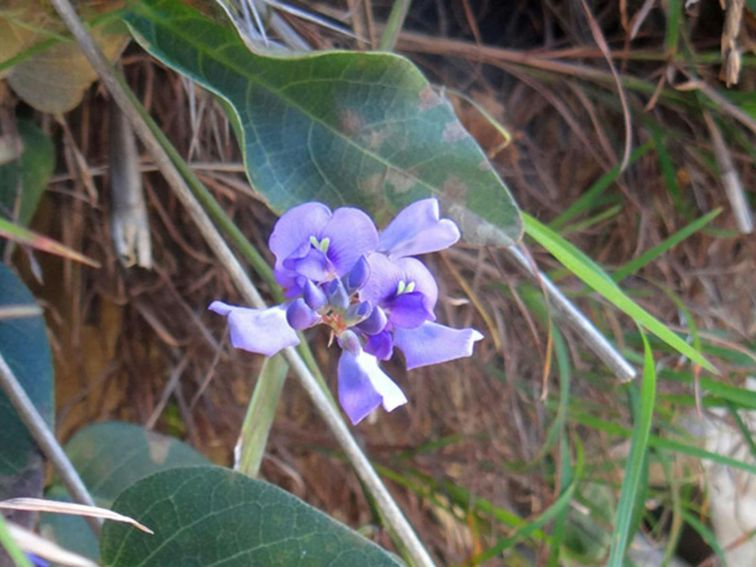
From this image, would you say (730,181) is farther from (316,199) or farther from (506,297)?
(316,199)

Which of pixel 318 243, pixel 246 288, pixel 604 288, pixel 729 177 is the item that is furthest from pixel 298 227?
pixel 729 177


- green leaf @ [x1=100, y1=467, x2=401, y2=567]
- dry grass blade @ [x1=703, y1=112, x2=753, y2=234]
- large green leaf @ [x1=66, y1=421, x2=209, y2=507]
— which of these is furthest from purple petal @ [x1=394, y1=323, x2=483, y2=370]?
dry grass blade @ [x1=703, y1=112, x2=753, y2=234]

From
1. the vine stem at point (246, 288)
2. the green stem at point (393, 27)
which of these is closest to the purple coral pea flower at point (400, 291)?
the vine stem at point (246, 288)

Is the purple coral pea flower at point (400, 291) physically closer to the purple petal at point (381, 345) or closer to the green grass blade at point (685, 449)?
the purple petal at point (381, 345)

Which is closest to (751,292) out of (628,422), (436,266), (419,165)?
(628,422)

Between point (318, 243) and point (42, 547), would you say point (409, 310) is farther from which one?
point (42, 547)
